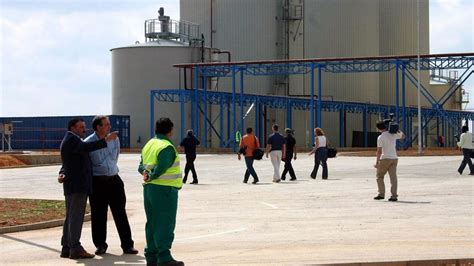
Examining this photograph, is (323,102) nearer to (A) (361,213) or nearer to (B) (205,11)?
(B) (205,11)

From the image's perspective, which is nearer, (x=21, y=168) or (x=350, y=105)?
(x=21, y=168)

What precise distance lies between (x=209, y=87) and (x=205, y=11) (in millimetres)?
7011

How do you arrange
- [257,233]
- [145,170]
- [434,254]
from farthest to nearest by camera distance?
[257,233], [434,254], [145,170]

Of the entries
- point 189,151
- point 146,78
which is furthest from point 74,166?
point 146,78

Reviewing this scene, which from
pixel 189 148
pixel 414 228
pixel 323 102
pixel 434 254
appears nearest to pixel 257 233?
pixel 414 228

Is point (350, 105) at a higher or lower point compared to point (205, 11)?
lower

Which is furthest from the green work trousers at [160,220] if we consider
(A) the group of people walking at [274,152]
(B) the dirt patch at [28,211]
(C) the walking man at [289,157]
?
(C) the walking man at [289,157]

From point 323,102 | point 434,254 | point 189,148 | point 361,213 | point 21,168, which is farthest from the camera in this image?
point 323,102

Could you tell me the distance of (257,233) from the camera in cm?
1468

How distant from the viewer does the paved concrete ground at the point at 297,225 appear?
12.1 meters

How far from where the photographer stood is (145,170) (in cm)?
1095

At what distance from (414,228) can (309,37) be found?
2391 inches

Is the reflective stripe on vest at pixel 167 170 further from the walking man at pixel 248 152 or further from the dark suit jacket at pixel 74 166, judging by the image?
the walking man at pixel 248 152

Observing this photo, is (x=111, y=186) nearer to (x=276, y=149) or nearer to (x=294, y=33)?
(x=276, y=149)
